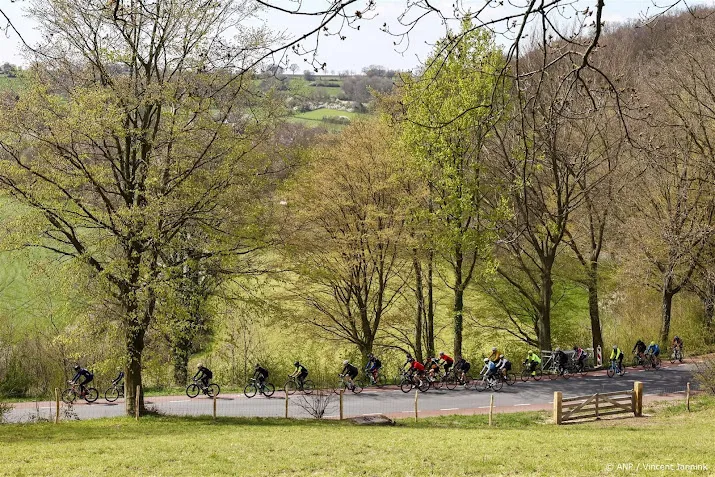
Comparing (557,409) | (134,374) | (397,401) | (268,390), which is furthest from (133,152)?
(557,409)

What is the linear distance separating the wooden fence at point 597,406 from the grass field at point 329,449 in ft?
4.00

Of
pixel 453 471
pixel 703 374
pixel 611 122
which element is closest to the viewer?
pixel 453 471

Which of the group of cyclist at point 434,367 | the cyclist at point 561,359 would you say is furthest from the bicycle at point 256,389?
the cyclist at point 561,359

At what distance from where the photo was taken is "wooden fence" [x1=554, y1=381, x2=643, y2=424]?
20.8 metres

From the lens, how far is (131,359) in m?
19.9

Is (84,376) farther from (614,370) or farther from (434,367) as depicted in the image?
(614,370)

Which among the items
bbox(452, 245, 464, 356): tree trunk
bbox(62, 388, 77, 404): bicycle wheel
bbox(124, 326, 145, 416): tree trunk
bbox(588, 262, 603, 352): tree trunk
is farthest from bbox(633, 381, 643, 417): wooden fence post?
bbox(62, 388, 77, 404): bicycle wheel

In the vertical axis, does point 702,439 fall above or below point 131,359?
below

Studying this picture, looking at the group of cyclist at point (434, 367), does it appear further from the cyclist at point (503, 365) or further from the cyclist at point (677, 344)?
the cyclist at point (677, 344)

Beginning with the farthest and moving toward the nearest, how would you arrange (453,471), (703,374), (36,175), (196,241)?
1. (703,374)
2. (196,241)
3. (36,175)
4. (453,471)

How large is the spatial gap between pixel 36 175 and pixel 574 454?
16255 mm

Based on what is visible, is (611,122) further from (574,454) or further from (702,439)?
(574,454)

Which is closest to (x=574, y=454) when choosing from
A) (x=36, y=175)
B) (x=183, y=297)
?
(x=183, y=297)

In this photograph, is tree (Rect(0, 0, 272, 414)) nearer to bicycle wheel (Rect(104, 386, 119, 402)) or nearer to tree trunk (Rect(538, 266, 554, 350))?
bicycle wheel (Rect(104, 386, 119, 402))
